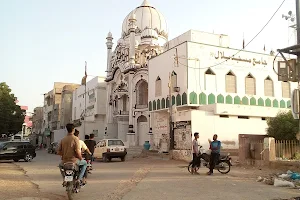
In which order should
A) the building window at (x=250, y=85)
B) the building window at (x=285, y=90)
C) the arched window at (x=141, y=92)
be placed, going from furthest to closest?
the arched window at (x=141, y=92)
the building window at (x=285, y=90)
the building window at (x=250, y=85)

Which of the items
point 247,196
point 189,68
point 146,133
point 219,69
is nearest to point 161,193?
point 247,196

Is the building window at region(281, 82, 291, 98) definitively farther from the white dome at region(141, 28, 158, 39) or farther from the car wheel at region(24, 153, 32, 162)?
the car wheel at region(24, 153, 32, 162)

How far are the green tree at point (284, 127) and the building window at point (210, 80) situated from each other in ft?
21.4

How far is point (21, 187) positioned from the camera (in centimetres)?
899

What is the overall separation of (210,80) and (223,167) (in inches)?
503

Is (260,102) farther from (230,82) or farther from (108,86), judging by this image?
(108,86)

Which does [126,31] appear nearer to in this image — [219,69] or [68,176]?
[219,69]

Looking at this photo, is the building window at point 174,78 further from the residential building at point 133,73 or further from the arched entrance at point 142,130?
the arched entrance at point 142,130

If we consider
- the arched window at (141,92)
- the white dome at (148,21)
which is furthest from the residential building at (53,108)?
the arched window at (141,92)

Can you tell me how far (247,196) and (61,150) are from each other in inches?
174

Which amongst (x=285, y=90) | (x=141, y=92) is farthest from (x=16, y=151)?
(x=285, y=90)

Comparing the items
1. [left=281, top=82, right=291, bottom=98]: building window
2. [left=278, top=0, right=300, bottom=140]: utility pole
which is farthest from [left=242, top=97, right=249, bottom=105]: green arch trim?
[left=278, top=0, right=300, bottom=140]: utility pole

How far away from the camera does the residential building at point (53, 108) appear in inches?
2417

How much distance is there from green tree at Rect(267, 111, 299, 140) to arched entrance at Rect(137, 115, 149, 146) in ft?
48.2
